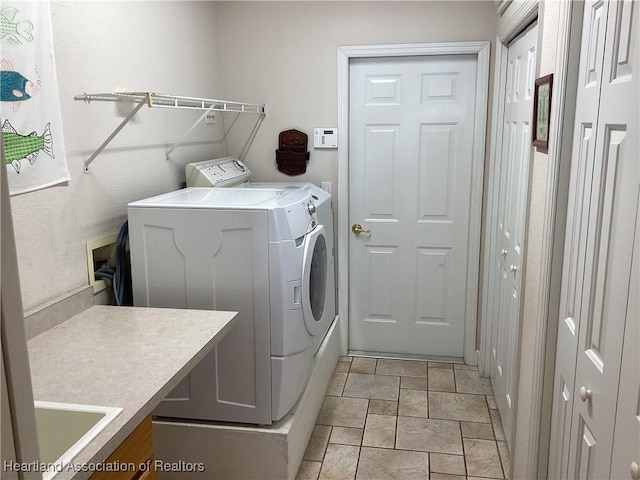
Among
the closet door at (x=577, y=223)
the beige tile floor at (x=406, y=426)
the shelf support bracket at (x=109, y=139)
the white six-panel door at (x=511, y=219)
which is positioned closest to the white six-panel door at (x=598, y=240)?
the closet door at (x=577, y=223)

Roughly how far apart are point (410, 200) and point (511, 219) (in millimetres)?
918

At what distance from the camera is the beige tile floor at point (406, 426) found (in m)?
2.45

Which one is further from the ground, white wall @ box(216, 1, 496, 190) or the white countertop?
white wall @ box(216, 1, 496, 190)

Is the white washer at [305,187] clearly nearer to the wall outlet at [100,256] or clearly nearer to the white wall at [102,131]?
the white wall at [102,131]

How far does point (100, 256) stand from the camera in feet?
7.57

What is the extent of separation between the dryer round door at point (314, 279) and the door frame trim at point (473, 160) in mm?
588

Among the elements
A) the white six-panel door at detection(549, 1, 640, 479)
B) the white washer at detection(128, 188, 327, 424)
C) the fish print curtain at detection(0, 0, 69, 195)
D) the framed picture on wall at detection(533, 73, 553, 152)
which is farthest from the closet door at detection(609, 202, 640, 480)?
the fish print curtain at detection(0, 0, 69, 195)

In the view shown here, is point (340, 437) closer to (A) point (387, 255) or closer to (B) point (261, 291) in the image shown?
(B) point (261, 291)

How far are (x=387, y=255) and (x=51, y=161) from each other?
2.17m

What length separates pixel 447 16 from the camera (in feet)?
10.2

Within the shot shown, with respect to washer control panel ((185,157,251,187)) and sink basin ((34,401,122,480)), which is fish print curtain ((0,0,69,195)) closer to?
sink basin ((34,401,122,480))

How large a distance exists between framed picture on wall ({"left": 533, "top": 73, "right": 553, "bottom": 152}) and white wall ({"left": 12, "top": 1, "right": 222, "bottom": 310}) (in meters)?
1.71

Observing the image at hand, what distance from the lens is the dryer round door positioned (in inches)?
91.7

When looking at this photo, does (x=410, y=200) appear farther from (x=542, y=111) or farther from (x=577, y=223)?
(x=577, y=223)
